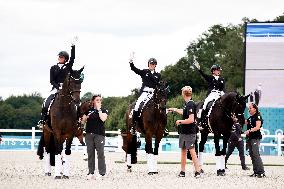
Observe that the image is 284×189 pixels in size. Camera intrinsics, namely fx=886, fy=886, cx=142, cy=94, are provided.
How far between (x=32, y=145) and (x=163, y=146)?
7263 millimetres

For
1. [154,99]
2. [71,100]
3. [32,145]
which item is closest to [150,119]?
[154,99]

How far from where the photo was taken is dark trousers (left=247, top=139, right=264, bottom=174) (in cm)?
2367

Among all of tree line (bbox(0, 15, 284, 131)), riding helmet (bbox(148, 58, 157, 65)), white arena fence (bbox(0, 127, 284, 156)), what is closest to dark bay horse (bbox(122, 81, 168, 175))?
riding helmet (bbox(148, 58, 157, 65))

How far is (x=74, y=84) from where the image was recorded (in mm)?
21562

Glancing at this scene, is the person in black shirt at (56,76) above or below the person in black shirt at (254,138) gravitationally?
above

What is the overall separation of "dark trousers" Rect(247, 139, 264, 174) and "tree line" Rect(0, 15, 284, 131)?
60.4 m

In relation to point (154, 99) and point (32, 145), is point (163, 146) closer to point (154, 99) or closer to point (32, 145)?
point (32, 145)

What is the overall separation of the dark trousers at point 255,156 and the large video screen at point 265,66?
77.0 feet

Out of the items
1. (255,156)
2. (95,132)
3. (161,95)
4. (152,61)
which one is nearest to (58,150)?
(95,132)

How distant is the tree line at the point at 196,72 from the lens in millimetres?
97500

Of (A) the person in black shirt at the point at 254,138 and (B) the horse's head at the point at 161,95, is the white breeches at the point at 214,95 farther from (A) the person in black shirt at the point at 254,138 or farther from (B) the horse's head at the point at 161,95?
(B) the horse's head at the point at 161,95

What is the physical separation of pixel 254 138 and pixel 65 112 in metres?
5.40

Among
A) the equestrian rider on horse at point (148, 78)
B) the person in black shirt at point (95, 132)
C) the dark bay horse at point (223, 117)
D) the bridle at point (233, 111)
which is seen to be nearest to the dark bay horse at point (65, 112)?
the person in black shirt at point (95, 132)

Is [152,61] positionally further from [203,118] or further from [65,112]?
[65,112]
